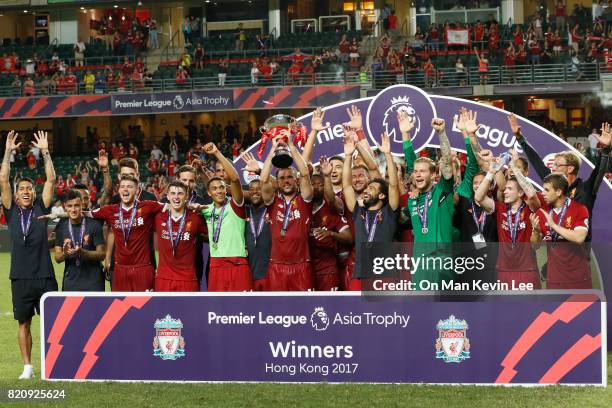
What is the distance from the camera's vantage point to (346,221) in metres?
10.2

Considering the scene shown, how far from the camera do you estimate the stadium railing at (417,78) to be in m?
31.4

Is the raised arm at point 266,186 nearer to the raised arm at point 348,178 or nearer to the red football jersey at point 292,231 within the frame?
the red football jersey at point 292,231

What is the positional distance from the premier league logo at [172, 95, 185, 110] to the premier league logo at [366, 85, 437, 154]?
22.6 meters

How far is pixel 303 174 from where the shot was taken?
977 cm

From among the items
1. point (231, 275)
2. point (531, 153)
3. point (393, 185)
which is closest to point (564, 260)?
point (531, 153)

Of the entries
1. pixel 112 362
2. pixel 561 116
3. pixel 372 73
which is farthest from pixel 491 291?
pixel 561 116

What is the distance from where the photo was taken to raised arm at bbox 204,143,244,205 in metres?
9.64

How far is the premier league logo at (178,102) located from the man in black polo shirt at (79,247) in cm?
2419

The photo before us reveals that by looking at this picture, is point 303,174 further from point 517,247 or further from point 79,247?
point 79,247

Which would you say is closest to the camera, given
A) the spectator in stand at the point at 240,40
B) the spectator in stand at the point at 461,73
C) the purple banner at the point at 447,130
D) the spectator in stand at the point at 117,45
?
the purple banner at the point at 447,130

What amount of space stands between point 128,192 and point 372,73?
2296 centimetres

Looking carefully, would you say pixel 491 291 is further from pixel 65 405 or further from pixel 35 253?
pixel 35 253

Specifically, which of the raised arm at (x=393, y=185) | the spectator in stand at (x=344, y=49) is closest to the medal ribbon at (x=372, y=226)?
the raised arm at (x=393, y=185)

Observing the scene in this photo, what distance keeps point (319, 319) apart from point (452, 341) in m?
1.09
